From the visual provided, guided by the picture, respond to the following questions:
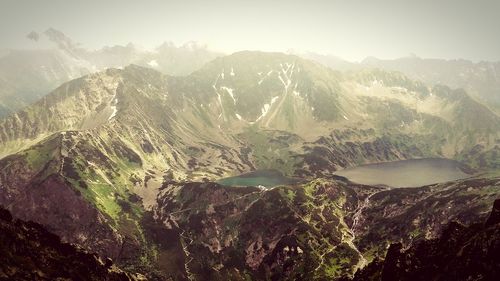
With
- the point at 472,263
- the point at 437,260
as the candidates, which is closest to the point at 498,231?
the point at 472,263

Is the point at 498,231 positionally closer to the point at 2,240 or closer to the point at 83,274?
the point at 83,274

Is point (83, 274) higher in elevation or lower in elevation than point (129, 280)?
higher

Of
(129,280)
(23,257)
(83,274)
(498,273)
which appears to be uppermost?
(498,273)

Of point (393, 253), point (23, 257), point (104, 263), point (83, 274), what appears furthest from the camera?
point (104, 263)

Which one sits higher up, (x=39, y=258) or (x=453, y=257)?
(x=453, y=257)

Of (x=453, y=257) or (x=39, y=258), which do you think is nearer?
(x=39, y=258)

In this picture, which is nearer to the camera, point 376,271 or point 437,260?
point 437,260

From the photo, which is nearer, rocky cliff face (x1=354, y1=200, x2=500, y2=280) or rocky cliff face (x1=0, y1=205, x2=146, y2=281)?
rocky cliff face (x1=354, y1=200, x2=500, y2=280)

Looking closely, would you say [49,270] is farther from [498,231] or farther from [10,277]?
[498,231]

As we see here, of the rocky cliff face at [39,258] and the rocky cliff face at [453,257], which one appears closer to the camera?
the rocky cliff face at [453,257]

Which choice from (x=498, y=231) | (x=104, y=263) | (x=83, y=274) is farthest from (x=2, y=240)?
(x=498, y=231)

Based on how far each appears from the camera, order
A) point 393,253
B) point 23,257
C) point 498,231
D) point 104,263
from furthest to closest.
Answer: point 104,263 → point 393,253 → point 23,257 → point 498,231
